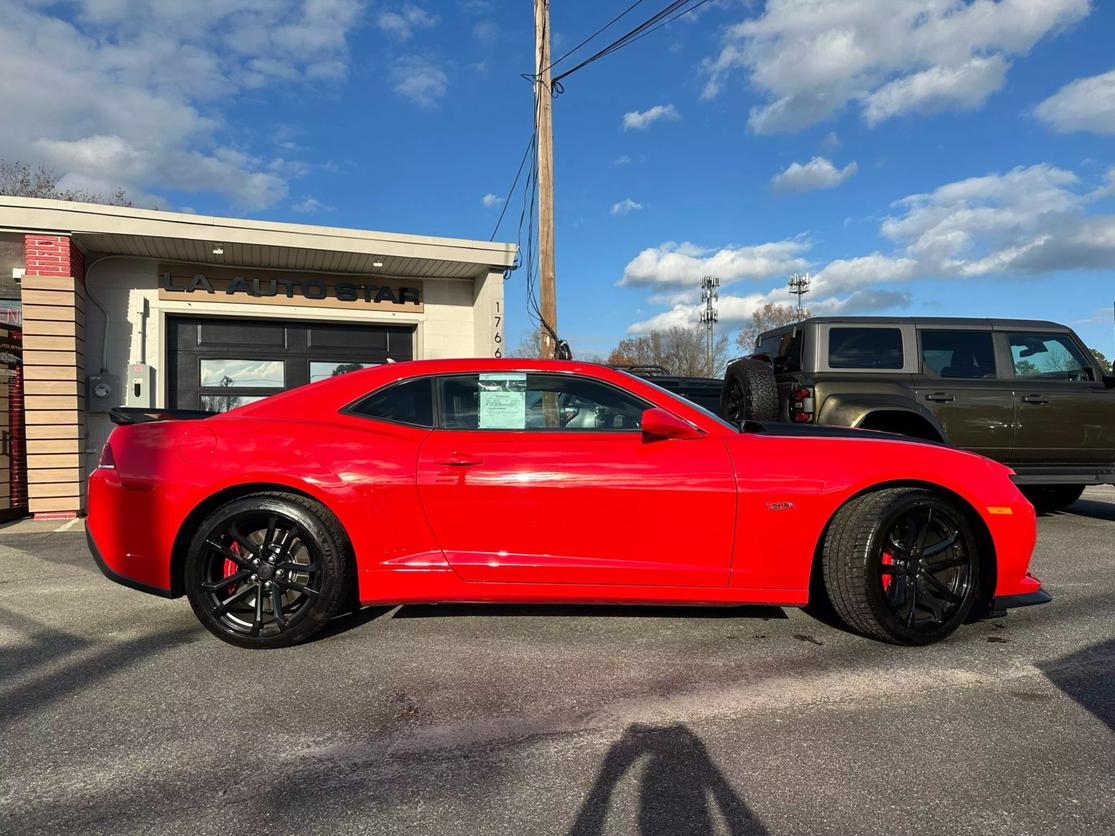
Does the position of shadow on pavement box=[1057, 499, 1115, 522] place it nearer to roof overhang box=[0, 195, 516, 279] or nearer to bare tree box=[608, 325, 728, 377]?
roof overhang box=[0, 195, 516, 279]

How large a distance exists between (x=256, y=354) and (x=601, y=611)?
7.27 metres

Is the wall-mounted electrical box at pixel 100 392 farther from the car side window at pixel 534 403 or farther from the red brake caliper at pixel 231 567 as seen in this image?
the car side window at pixel 534 403

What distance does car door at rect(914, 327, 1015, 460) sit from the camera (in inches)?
238

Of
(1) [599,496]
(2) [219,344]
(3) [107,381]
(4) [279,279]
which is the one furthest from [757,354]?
(3) [107,381]

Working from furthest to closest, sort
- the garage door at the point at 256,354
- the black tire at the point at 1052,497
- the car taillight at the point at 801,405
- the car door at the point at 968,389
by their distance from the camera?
1. the garage door at the point at 256,354
2. the black tire at the point at 1052,497
3. the car door at the point at 968,389
4. the car taillight at the point at 801,405

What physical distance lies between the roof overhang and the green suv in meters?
4.50

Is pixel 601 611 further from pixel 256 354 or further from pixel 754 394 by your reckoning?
pixel 256 354

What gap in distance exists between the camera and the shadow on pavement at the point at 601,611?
3.79 metres

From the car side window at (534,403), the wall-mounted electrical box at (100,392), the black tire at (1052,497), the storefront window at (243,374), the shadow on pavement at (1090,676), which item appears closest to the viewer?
the shadow on pavement at (1090,676)

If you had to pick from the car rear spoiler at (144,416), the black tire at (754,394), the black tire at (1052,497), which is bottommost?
the black tire at (1052,497)

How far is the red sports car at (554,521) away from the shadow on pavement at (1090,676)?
339 millimetres

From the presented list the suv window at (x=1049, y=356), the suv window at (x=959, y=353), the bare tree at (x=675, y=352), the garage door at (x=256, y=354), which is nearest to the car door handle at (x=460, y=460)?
the suv window at (x=959, y=353)

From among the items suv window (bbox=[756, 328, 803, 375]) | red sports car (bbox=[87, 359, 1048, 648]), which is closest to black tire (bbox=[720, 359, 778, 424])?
suv window (bbox=[756, 328, 803, 375])

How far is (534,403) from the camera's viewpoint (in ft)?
11.4
